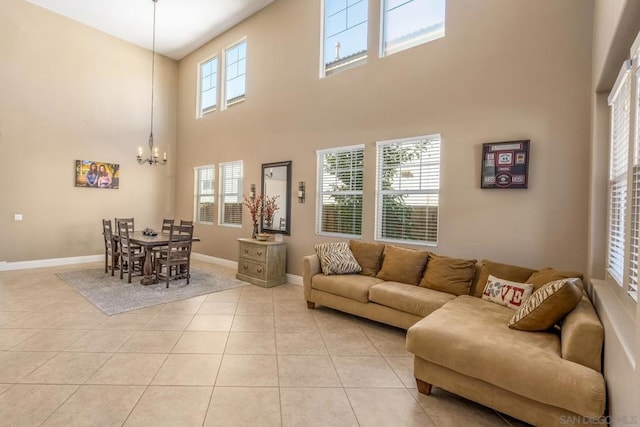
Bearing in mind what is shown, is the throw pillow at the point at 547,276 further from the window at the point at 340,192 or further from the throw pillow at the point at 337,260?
the window at the point at 340,192

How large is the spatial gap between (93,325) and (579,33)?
5.91 m

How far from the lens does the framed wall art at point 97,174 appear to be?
684cm

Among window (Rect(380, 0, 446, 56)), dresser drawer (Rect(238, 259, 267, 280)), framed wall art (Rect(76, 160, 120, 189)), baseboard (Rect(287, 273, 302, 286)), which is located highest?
window (Rect(380, 0, 446, 56))

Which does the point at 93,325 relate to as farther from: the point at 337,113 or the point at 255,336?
the point at 337,113

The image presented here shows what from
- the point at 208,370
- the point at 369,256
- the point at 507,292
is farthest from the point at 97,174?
the point at 507,292

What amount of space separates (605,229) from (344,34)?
437 cm

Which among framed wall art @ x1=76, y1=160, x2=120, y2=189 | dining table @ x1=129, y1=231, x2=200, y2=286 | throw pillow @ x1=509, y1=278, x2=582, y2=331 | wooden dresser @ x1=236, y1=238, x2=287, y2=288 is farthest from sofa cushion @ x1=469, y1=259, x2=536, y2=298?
framed wall art @ x1=76, y1=160, x2=120, y2=189

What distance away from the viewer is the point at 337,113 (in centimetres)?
493

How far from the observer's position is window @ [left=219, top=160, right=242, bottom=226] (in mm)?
6816

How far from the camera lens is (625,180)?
2.18 metres

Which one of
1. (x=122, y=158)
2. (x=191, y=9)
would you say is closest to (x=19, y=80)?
(x=122, y=158)

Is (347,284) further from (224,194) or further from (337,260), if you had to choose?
(224,194)

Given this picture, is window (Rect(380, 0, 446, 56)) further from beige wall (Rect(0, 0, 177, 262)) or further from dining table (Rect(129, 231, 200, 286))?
beige wall (Rect(0, 0, 177, 262))

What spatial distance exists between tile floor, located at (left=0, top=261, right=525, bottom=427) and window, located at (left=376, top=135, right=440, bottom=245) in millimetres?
1327
